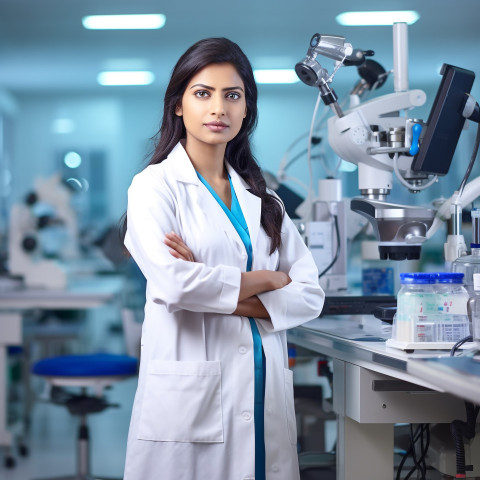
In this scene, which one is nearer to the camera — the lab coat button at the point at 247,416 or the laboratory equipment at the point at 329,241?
the lab coat button at the point at 247,416

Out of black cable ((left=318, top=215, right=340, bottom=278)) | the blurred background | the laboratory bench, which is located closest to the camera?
the laboratory bench

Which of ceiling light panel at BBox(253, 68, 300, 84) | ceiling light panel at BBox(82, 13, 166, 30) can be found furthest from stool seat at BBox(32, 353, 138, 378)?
ceiling light panel at BBox(253, 68, 300, 84)

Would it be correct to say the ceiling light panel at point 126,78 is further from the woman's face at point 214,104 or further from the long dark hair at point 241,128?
the woman's face at point 214,104

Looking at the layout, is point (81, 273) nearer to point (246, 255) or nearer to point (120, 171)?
point (120, 171)

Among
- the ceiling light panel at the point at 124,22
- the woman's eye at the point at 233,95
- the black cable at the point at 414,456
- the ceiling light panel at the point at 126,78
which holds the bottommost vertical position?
the black cable at the point at 414,456

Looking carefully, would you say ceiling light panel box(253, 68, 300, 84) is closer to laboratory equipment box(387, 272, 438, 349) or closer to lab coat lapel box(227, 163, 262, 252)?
lab coat lapel box(227, 163, 262, 252)

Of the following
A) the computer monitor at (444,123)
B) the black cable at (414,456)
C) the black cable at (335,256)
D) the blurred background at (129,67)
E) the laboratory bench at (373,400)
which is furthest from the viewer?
the blurred background at (129,67)

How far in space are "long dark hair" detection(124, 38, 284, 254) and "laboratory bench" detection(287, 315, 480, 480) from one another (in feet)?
1.10

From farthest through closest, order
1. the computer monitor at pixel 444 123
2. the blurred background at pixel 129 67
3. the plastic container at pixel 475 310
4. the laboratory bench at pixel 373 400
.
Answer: the blurred background at pixel 129 67 < the computer monitor at pixel 444 123 < the laboratory bench at pixel 373 400 < the plastic container at pixel 475 310

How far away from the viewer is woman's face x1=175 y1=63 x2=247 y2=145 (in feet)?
5.40

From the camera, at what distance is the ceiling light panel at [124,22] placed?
228 inches

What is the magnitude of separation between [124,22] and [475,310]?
16.6 ft

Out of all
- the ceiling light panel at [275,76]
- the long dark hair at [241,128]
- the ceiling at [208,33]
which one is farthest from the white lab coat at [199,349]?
the ceiling light panel at [275,76]

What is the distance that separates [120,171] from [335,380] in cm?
769
